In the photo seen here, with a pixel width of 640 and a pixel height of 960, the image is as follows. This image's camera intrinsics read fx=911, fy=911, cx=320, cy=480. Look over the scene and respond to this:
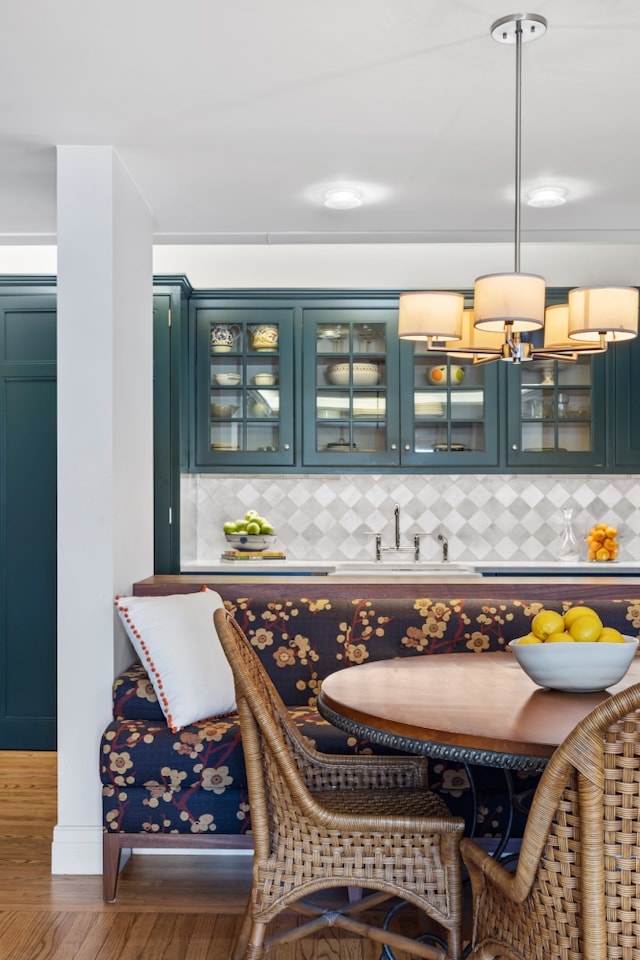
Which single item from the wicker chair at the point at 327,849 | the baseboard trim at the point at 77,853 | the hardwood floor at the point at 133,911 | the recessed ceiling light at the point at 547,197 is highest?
the recessed ceiling light at the point at 547,197

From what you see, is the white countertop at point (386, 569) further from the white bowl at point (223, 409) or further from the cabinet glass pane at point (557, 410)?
the white bowl at point (223, 409)

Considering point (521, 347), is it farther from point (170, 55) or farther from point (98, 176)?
point (98, 176)

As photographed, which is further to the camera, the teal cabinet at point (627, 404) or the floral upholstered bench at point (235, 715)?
the teal cabinet at point (627, 404)

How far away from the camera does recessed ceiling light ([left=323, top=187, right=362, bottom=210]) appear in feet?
11.9

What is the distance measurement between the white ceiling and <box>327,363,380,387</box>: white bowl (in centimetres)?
128

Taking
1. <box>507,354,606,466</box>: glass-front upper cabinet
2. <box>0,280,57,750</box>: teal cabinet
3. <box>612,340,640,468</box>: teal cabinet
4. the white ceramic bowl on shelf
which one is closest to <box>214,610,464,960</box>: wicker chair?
<box>0,280,57,750</box>: teal cabinet

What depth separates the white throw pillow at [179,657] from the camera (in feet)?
9.54

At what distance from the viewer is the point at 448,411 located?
17.2 ft

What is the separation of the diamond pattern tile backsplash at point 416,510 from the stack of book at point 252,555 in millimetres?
288

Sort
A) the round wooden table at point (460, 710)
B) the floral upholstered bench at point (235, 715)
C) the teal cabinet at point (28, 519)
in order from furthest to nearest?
the teal cabinet at point (28, 519) → the floral upholstered bench at point (235, 715) → the round wooden table at point (460, 710)

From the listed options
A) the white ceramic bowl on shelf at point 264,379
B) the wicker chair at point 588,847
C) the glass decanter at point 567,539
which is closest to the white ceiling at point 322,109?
the white ceramic bowl on shelf at point 264,379

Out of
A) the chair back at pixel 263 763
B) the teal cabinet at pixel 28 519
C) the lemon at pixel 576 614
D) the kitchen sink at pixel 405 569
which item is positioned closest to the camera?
the chair back at pixel 263 763

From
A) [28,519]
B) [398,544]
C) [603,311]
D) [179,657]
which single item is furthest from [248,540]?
[603,311]

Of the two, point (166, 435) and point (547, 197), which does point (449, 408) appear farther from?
point (547, 197)
